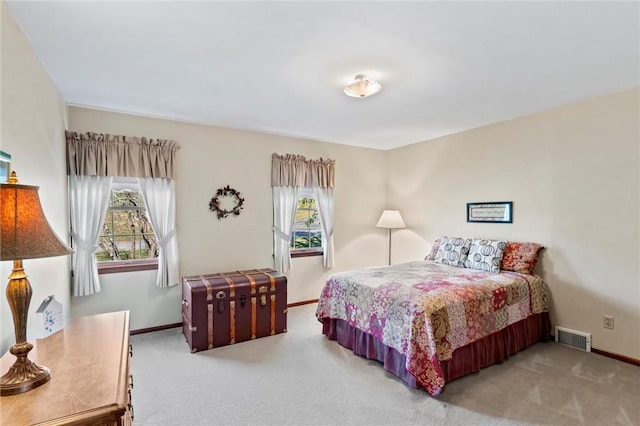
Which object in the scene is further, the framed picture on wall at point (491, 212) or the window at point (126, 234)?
the framed picture on wall at point (491, 212)

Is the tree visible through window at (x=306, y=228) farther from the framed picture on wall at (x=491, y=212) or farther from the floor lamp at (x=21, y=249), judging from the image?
the floor lamp at (x=21, y=249)

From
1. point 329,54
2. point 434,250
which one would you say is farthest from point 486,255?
point 329,54

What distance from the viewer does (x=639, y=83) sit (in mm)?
2766

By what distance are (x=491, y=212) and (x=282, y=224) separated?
272cm

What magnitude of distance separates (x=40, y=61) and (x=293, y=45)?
187cm

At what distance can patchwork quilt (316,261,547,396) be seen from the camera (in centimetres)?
240

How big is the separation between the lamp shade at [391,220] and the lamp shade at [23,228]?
14.2ft

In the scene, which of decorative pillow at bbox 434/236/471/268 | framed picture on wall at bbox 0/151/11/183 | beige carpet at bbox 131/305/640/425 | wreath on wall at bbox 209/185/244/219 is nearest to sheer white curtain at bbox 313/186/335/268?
wreath on wall at bbox 209/185/244/219

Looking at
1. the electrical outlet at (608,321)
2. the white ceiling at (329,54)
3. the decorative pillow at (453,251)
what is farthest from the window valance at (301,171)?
the electrical outlet at (608,321)

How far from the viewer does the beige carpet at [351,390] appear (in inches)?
83.7

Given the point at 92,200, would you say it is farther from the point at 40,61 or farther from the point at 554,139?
the point at 554,139

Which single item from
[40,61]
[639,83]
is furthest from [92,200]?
[639,83]

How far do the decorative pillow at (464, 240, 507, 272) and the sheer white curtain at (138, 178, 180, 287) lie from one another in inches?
135

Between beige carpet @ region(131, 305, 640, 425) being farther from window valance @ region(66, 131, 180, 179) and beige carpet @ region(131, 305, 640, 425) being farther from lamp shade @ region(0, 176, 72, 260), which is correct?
window valance @ region(66, 131, 180, 179)
